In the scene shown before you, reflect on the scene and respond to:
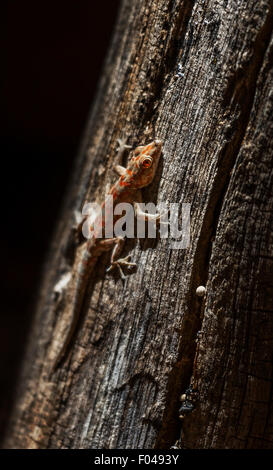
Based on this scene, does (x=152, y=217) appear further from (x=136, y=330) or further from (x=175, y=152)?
(x=136, y=330)

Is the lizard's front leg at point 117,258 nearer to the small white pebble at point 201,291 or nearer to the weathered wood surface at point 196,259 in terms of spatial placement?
the weathered wood surface at point 196,259

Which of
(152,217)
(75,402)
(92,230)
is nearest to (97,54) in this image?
(92,230)

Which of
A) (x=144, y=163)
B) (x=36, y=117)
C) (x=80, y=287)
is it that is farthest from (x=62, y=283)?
(x=36, y=117)

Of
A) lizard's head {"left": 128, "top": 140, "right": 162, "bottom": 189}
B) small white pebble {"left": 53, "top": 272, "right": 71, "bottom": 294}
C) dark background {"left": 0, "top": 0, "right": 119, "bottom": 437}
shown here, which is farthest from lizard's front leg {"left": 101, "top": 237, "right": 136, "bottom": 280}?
dark background {"left": 0, "top": 0, "right": 119, "bottom": 437}

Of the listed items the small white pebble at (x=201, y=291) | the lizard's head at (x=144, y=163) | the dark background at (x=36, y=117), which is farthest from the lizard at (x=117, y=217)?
the dark background at (x=36, y=117)

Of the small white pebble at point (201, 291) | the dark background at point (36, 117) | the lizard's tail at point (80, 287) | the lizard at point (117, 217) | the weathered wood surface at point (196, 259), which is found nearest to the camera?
the weathered wood surface at point (196, 259)
